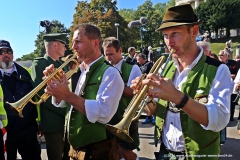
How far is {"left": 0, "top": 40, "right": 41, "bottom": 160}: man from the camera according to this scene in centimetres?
372

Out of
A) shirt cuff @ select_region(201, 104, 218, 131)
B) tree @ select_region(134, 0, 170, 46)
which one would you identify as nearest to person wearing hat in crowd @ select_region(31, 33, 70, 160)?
shirt cuff @ select_region(201, 104, 218, 131)

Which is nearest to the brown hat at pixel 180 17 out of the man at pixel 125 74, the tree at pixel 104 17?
the man at pixel 125 74

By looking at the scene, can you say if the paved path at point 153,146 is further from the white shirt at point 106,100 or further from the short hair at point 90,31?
the short hair at point 90,31

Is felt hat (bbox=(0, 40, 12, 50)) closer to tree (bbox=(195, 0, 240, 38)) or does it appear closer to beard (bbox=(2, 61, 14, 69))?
beard (bbox=(2, 61, 14, 69))

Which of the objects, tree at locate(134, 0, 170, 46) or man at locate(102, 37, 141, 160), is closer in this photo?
man at locate(102, 37, 141, 160)

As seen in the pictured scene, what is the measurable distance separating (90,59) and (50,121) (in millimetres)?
1466

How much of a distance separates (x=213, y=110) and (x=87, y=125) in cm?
126

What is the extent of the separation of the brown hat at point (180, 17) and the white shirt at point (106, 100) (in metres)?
0.71

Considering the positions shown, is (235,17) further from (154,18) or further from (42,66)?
(42,66)

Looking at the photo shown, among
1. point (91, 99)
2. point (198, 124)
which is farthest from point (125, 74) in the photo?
point (198, 124)

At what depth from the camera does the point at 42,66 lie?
396 centimetres

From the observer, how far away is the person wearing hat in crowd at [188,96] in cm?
188

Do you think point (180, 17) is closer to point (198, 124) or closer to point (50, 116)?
point (198, 124)

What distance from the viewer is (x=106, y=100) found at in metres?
2.50
